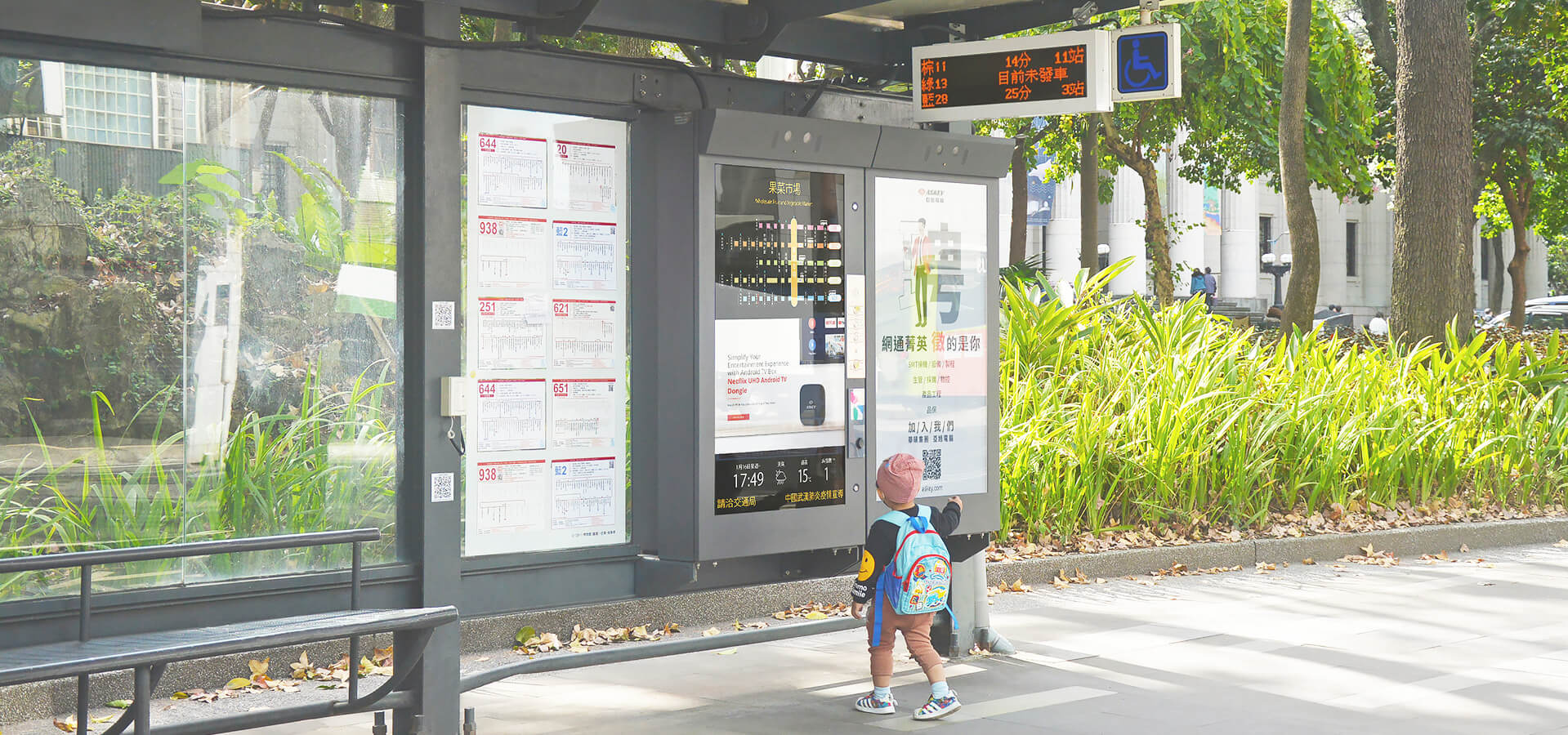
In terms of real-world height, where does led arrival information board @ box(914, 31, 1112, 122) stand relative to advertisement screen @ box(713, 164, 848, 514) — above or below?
above

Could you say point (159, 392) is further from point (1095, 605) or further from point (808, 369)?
point (1095, 605)

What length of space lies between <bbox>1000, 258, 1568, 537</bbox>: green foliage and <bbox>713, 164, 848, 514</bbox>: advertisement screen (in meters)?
3.22

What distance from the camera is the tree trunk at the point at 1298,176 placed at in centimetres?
1574

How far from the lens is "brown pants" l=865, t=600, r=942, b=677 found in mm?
6027

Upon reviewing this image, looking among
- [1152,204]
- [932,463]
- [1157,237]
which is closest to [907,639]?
[932,463]

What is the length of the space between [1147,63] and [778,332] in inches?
80.4

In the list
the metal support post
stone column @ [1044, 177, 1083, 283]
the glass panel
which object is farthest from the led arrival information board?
stone column @ [1044, 177, 1083, 283]

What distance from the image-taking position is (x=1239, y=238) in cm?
6128

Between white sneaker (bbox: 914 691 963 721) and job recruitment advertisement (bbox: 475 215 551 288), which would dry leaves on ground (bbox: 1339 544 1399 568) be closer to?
white sneaker (bbox: 914 691 963 721)

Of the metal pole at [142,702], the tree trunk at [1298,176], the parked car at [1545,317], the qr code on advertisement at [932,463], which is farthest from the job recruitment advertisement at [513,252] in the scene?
the parked car at [1545,317]

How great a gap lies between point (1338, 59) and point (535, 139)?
660 inches

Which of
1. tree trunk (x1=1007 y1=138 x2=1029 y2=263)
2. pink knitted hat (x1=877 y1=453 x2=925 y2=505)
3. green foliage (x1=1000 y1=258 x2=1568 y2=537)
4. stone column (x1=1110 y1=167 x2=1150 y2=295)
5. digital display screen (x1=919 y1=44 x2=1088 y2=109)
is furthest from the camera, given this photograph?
stone column (x1=1110 y1=167 x2=1150 y2=295)

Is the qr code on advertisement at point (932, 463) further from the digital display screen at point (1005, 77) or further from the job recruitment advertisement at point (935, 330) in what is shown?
the digital display screen at point (1005, 77)

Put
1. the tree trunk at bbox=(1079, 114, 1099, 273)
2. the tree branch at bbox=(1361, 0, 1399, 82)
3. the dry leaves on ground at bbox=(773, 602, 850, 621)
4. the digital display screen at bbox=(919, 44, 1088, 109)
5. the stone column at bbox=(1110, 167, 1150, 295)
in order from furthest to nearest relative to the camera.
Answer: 1. the stone column at bbox=(1110, 167, 1150, 295)
2. the tree branch at bbox=(1361, 0, 1399, 82)
3. the tree trunk at bbox=(1079, 114, 1099, 273)
4. the dry leaves on ground at bbox=(773, 602, 850, 621)
5. the digital display screen at bbox=(919, 44, 1088, 109)
